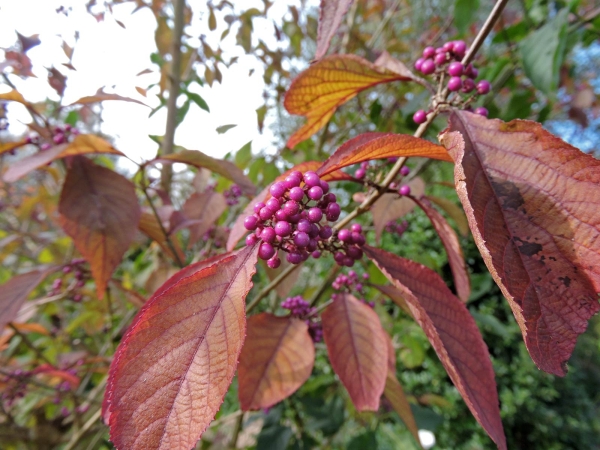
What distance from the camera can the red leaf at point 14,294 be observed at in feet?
3.43

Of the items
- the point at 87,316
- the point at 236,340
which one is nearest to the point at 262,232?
the point at 236,340

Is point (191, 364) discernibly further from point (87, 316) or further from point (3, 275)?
point (3, 275)

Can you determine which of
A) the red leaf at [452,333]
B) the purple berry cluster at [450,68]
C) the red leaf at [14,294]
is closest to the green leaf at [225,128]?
the red leaf at [14,294]

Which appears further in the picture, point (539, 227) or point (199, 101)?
point (199, 101)

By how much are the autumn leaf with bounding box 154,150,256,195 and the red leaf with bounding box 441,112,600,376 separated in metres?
0.68

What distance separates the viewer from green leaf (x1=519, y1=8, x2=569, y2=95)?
1163mm

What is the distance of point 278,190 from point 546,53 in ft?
3.78

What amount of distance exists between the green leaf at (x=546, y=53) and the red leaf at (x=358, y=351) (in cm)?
94

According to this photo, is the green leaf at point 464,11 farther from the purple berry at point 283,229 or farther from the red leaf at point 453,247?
the purple berry at point 283,229

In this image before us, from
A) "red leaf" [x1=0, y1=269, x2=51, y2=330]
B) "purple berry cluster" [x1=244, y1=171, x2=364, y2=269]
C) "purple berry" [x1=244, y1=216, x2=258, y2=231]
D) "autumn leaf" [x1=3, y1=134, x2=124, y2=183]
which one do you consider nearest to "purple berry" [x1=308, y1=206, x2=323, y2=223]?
"purple berry cluster" [x1=244, y1=171, x2=364, y2=269]

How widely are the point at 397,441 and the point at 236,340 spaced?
8.12 ft

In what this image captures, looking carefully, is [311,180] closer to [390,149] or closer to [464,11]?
[390,149]

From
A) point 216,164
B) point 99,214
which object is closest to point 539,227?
point 216,164

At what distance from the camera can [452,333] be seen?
0.64m
